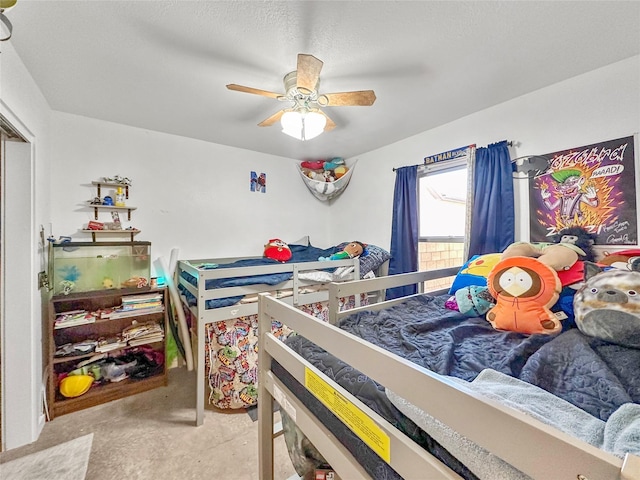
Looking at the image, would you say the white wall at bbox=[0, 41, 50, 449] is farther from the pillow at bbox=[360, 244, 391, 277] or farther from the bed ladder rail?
the pillow at bbox=[360, 244, 391, 277]

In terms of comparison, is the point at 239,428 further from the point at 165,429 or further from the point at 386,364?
the point at 386,364

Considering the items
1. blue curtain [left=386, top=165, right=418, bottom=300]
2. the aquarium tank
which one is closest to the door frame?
the aquarium tank

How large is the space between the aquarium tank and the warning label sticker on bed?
2.10 m

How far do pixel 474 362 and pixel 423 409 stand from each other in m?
0.56

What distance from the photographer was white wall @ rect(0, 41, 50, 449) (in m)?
1.55

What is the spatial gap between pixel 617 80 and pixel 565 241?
1024mm

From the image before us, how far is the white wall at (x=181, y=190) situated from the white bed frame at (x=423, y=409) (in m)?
2.03

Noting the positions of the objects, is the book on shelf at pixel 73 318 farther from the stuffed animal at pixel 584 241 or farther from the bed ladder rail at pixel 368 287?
the stuffed animal at pixel 584 241

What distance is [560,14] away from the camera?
4.08 feet

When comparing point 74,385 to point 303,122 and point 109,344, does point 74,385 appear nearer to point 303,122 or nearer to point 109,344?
point 109,344

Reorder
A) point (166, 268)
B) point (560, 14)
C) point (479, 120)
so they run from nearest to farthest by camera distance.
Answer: point (560, 14), point (479, 120), point (166, 268)

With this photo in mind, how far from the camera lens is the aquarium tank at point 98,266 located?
6.49 ft

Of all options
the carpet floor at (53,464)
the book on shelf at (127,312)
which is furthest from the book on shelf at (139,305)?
the carpet floor at (53,464)

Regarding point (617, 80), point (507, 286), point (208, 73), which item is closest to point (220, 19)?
point (208, 73)
